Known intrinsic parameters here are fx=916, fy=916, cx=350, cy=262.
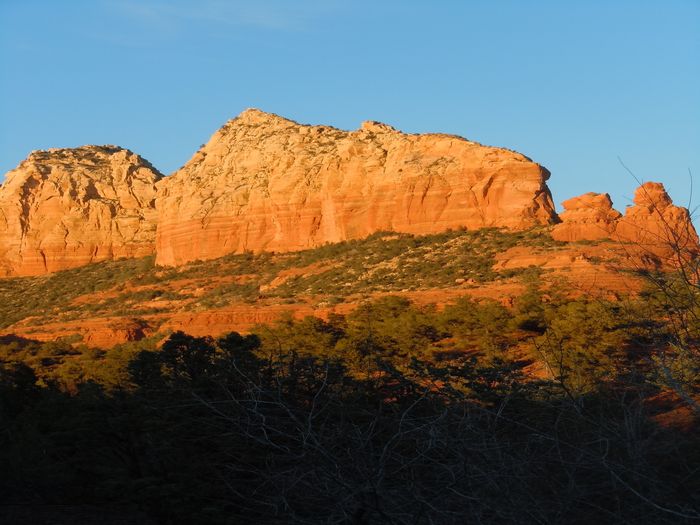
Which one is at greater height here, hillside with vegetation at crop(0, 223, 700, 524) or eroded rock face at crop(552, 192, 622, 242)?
eroded rock face at crop(552, 192, 622, 242)

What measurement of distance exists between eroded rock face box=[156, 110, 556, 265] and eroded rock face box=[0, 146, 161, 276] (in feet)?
16.2

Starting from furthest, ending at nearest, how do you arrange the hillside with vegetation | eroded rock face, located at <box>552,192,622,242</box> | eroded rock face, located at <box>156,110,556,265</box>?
eroded rock face, located at <box>156,110,556,265</box>
eroded rock face, located at <box>552,192,622,242</box>
the hillside with vegetation

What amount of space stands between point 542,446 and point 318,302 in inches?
1440

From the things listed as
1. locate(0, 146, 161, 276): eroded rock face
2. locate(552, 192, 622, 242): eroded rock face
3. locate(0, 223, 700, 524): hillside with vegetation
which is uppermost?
Answer: locate(0, 146, 161, 276): eroded rock face

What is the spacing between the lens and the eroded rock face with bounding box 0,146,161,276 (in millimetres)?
78688

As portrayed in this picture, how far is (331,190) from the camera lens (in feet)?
205

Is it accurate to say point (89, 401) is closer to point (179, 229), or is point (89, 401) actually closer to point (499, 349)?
point (499, 349)

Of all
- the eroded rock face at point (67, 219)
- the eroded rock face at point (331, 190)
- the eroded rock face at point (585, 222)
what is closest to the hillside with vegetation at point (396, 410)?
the eroded rock face at point (585, 222)

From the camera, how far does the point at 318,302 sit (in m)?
43.5

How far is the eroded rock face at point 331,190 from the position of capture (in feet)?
184

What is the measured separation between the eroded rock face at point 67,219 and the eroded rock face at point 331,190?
16.2ft

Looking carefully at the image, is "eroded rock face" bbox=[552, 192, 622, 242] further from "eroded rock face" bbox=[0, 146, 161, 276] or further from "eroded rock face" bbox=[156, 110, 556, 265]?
"eroded rock face" bbox=[0, 146, 161, 276]

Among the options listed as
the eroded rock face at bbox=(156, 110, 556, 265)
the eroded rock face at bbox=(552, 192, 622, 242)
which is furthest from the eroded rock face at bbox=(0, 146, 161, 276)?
the eroded rock face at bbox=(552, 192, 622, 242)

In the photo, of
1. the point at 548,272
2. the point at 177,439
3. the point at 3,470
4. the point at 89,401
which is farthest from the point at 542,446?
the point at 548,272
